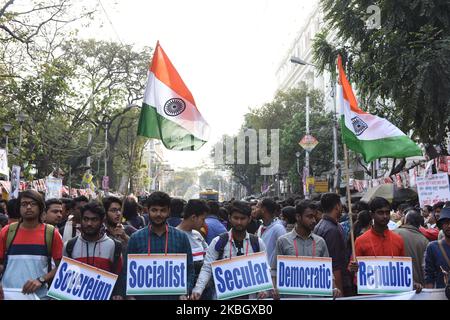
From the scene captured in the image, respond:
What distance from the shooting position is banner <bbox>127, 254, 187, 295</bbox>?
4.74 m

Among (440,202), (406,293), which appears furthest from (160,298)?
(440,202)

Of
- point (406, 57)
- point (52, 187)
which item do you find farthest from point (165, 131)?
point (52, 187)

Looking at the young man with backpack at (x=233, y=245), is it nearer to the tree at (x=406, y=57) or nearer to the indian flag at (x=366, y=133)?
the indian flag at (x=366, y=133)

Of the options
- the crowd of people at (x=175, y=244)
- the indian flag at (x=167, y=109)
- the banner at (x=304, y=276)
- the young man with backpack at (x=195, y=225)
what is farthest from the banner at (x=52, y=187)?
the banner at (x=304, y=276)

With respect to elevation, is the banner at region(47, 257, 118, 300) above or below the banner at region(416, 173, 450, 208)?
below

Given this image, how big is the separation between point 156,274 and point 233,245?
0.71 m

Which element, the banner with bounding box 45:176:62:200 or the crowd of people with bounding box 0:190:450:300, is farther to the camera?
the banner with bounding box 45:176:62:200

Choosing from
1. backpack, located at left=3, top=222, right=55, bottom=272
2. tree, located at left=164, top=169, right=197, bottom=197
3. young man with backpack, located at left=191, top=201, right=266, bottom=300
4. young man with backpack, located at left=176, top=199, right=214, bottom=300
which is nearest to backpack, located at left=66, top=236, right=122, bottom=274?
backpack, located at left=3, top=222, right=55, bottom=272

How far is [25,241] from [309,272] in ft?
7.60

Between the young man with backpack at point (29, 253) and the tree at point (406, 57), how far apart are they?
9.48 m

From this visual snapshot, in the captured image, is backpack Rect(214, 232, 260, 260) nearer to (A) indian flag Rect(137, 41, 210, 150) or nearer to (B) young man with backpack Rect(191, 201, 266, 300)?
(B) young man with backpack Rect(191, 201, 266, 300)

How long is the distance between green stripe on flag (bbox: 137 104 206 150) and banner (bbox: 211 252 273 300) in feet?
5.63

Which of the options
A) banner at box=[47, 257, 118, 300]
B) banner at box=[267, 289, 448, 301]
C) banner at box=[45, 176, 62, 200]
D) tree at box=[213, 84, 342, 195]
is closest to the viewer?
banner at box=[47, 257, 118, 300]

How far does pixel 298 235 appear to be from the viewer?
5.48 metres
